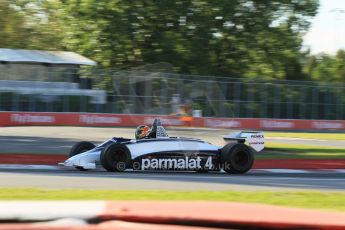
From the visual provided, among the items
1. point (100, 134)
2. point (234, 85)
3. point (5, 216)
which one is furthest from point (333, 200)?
point (234, 85)

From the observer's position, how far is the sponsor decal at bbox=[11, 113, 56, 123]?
117 feet

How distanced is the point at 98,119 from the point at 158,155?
2302cm

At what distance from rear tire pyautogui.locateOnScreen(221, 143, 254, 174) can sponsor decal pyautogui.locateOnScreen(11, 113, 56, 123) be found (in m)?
22.0

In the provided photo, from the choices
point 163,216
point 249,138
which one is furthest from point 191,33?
point 163,216

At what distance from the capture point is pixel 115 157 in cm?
1454

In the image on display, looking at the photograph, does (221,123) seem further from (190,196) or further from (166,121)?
(190,196)

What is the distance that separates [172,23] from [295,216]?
40350mm

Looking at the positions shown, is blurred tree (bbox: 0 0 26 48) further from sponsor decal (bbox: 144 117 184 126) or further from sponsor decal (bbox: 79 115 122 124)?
sponsor decal (bbox: 144 117 184 126)

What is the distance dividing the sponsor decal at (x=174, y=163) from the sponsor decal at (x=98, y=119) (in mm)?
22496

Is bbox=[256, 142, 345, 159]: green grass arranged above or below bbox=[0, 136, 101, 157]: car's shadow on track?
below

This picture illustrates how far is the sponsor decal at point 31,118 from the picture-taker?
35719 mm

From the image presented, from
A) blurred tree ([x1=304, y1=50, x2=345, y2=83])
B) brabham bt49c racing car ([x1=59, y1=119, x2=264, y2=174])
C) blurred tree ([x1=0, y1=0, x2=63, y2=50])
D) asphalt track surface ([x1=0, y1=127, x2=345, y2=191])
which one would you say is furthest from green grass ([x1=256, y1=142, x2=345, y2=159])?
blurred tree ([x1=304, y1=50, x2=345, y2=83])

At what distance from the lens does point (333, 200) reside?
10.2m

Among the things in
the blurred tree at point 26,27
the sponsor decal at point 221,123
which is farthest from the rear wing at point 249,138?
the blurred tree at point 26,27
